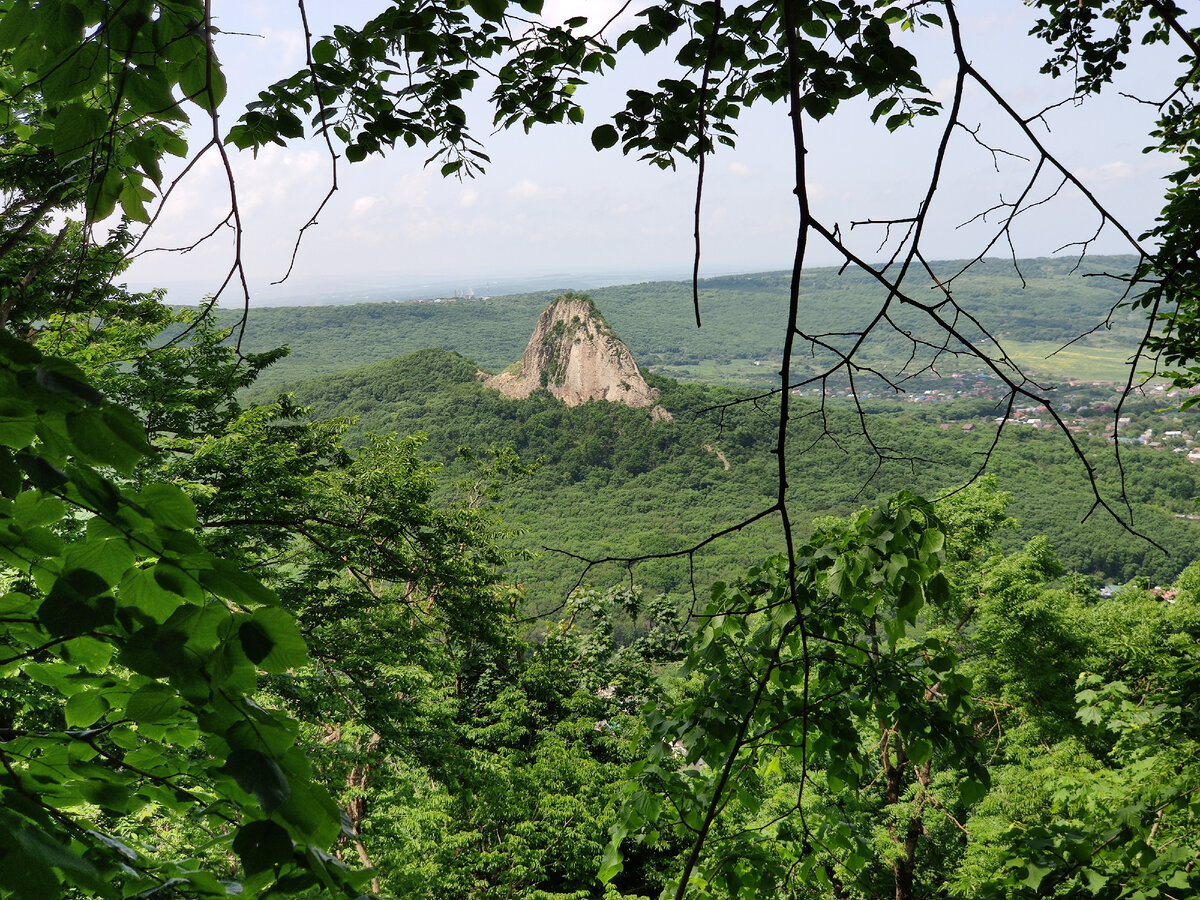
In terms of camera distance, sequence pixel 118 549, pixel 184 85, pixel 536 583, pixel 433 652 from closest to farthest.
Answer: pixel 118 549 < pixel 184 85 < pixel 433 652 < pixel 536 583

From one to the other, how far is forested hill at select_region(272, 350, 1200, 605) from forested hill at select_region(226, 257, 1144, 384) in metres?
19.6

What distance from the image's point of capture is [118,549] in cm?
73

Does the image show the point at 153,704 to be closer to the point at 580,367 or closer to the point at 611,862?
the point at 611,862

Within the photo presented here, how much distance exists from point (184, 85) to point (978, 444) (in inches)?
2173

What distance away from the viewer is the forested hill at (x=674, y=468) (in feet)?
141

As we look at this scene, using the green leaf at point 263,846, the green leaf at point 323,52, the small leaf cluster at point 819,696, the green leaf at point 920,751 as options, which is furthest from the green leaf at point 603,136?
the green leaf at point 920,751

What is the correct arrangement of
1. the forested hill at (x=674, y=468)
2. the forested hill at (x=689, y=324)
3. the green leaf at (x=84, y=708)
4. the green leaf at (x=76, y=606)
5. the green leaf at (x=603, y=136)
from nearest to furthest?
1. the green leaf at (x=76, y=606)
2. the green leaf at (x=84, y=708)
3. the green leaf at (x=603, y=136)
4. the forested hill at (x=674, y=468)
5. the forested hill at (x=689, y=324)

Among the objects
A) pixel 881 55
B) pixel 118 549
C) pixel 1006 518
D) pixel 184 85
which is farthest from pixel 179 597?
pixel 1006 518

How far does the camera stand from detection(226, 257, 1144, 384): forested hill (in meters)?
81.8

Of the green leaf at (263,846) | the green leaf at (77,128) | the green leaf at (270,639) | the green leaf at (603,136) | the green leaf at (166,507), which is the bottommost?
the green leaf at (263,846)

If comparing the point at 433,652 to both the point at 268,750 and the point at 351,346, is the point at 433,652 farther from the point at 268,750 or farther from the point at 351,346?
the point at 351,346

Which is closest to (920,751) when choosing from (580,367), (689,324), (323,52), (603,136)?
(603,136)

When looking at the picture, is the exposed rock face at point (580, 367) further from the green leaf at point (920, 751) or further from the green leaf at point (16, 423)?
the green leaf at point (16, 423)

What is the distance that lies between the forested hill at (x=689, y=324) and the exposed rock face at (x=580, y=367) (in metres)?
24.3
